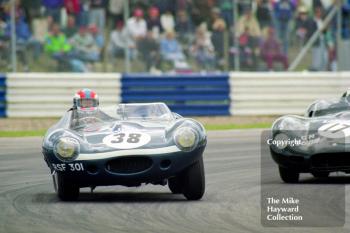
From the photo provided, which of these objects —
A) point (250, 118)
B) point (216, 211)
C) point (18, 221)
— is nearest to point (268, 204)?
point (216, 211)

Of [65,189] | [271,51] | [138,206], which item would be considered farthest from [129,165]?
[271,51]

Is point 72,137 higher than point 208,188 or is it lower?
higher

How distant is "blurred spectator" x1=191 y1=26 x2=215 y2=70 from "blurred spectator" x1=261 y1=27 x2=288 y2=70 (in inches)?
39.8

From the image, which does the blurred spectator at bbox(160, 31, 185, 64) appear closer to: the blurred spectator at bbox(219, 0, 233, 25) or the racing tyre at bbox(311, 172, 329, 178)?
the blurred spectator at bbox(219, 0, 233, 25)

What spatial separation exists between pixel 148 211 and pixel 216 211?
555 mm

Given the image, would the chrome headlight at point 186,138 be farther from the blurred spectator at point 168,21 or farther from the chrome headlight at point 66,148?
the blurred spectator at point 168,21

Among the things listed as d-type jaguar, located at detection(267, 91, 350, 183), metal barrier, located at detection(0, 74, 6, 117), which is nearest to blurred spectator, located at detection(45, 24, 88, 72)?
metal barrier, located at detection(0, 74, 6, 117)

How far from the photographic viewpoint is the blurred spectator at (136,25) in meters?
20.0

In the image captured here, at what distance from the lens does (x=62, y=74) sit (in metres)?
20.6

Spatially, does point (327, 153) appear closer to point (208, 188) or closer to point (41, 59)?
point (208, 188)

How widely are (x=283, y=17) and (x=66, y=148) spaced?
1182 centimetres

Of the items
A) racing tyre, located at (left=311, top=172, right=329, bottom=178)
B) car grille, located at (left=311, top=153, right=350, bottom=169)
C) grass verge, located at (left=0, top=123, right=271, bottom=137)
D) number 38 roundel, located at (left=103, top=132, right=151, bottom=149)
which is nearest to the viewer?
number 38 roundel, located at (left=103, top=132, right=151, bottom=149)

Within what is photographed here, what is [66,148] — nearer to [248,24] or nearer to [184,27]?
[184,27]

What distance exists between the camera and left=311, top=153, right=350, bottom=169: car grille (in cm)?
1014
